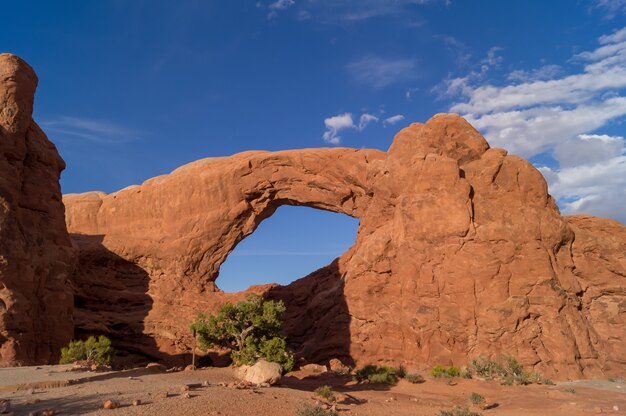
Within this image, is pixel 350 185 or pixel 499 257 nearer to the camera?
pixel 499 257

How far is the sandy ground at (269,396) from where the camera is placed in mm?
10227

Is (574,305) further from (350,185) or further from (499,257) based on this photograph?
(350,185)

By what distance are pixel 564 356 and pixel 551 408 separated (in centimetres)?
769

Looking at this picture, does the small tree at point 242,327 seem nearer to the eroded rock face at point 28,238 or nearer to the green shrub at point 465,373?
the eroded rock face at point 28,238

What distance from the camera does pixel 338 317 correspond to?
89.3 ft

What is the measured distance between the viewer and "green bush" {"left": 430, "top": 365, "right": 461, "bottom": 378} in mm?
21330

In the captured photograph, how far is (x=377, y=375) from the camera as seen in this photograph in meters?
20.9

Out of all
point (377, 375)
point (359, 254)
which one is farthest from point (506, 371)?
point (359, 254)

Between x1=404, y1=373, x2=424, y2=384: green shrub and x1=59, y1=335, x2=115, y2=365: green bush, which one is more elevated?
x1=59, y1=335, x2=115, y2=365: green bush

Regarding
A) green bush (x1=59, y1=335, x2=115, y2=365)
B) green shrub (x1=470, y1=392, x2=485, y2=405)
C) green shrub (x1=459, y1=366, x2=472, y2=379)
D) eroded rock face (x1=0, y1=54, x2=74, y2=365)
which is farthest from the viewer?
green shrub (x1=459, y1=366, x2=472, y2=379)

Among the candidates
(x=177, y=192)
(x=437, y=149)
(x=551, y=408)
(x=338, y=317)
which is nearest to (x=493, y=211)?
(x=437, y=149)

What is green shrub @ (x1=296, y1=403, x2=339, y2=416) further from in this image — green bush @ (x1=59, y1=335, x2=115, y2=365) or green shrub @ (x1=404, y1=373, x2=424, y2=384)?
green bush @ (x1=59, y1=335, x2=115, y2=365)

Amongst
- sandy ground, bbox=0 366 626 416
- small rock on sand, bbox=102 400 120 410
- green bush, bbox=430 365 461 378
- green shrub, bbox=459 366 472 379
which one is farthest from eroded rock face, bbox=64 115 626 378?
small rock on sand, bbox=102 400 120 410

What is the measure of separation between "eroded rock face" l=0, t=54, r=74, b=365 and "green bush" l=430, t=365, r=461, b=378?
1659 centimetres
